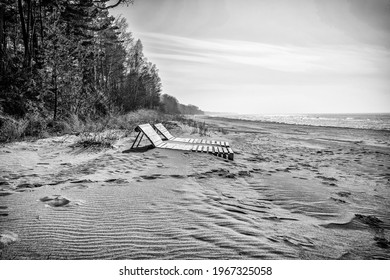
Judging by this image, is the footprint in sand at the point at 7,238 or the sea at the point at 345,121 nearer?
the footprint in sand at the point at 7,238

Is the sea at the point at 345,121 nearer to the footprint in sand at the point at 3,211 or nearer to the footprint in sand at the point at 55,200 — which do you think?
the footprint in sand at the point at 55,200

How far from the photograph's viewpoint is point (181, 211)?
241 centimetres

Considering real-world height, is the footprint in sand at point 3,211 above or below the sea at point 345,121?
below

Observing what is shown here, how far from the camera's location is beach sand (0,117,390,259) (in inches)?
68.7

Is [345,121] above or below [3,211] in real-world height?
above

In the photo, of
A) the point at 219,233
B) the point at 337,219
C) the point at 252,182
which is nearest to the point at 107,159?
the point at 252,182

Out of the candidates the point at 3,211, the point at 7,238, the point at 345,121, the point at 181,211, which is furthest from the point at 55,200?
the point at 345,121

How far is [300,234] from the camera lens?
2.08m

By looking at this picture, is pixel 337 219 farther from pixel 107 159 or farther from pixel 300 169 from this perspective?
pixel 107 159

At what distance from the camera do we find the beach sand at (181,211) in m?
1.74

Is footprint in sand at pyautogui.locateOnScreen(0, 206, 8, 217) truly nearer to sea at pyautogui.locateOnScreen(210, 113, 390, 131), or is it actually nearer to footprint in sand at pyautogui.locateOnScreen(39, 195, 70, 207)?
footprint in sand at pyautogui.locateOnScreen(39, 195, 70, 207)

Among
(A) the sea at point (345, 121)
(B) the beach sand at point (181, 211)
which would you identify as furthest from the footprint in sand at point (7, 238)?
(A) the sea at point (345, 121)

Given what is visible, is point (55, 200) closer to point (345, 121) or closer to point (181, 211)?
point (181, 211)

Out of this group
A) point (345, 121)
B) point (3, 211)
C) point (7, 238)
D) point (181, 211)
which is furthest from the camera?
point (345, 121)
